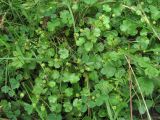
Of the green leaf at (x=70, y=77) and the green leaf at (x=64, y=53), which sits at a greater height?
the green leaf at (x=64, y=53)

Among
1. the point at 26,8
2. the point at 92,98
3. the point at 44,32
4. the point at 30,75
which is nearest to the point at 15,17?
the point at 26,8

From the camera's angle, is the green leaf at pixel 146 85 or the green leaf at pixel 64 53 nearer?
the green leaf at pixel 146 85

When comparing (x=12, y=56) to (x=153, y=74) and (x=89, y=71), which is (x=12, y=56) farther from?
(x=153, y=74)

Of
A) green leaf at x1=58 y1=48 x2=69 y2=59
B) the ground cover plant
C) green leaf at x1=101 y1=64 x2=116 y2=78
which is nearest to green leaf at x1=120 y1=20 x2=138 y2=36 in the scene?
the ground cover plant

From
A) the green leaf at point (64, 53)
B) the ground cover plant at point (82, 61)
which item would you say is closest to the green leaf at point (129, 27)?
the ground cover plant at point (82, 61)

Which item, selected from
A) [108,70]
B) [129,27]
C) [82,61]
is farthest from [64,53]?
[129,27]

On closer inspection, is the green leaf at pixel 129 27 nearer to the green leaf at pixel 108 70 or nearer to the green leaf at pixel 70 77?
A: the green leaf at pixel 108 70

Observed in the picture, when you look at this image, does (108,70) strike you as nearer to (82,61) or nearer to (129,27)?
(82,61)
